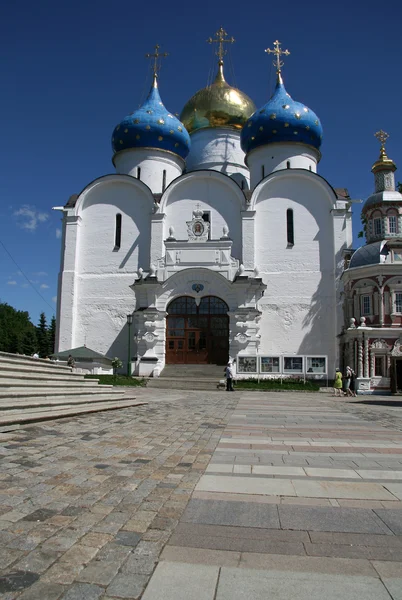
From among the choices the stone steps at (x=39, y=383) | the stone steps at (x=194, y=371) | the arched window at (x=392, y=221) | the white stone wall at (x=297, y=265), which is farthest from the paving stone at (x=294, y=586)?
the arched window at (x=392, y=221)

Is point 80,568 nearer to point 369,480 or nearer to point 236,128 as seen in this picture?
point 369,480

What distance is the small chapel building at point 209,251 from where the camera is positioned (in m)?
26.5

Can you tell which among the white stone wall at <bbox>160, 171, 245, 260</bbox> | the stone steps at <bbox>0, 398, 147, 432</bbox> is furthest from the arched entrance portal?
the stone steps at <bbox>0, 398, 147, 432</bbox>

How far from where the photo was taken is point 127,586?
278 centimetres

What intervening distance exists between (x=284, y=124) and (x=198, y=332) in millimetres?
13601

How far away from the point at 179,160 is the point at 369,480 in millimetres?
29563

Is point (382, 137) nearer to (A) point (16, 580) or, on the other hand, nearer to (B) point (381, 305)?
(B) point (381, 305)

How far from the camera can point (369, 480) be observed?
17.3 feet

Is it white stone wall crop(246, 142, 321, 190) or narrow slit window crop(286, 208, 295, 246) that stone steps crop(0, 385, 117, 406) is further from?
white stone wall crop(246, 142, 321, 190)

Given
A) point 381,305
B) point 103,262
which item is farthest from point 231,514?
point 103,262

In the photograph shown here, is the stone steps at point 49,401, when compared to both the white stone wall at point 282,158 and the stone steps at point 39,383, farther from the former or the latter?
the white stone wall at point 282,158

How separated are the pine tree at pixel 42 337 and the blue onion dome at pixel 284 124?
27.9 meters

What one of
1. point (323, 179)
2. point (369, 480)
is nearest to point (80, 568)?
point (369, 480)

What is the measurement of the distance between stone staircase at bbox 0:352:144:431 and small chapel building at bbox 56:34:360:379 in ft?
42.2
